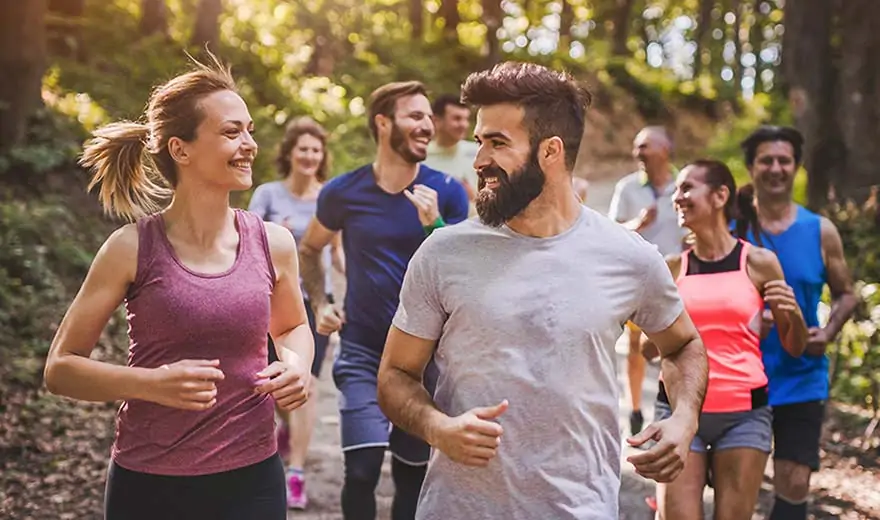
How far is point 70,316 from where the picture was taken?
3520 millimetres

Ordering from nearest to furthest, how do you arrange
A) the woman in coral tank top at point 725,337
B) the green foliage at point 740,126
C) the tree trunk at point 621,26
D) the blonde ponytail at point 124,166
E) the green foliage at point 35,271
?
the blonde ponytail at point 124,166 < the woman in coral tank top at point 725,337 < the green foliage at point 35,271 < the green foliage at point 740,126 < the tree trunk at point 621,26

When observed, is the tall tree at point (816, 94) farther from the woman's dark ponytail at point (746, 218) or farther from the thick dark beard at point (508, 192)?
the thick dark beard at point (508, 192)

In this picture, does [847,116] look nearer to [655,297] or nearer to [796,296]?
[796,296]

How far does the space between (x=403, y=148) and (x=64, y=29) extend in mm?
15866

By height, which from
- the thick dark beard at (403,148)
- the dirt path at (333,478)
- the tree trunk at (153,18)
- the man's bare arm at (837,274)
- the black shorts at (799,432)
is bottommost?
the dirt path at (333,478)

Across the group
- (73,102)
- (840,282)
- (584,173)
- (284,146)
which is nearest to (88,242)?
(73,102)

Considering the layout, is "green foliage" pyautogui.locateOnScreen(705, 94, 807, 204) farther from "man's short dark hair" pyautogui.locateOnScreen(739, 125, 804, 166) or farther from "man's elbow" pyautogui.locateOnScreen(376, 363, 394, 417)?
"man's elbow" pyautogui.locateOnScreen(376, 363, 394, 417)

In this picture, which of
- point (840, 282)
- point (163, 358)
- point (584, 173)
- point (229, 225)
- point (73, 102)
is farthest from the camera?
point (584, 173)

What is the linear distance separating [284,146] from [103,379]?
535 centimetres

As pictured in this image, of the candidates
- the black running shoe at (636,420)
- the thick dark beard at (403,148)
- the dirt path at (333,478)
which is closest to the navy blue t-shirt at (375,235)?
the thick dark beard at (403,148)

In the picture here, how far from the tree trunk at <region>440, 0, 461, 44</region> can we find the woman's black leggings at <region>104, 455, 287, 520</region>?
26025 mm

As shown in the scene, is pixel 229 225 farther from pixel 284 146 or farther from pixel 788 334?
pixel 284 146

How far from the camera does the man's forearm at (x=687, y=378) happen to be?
3.46m

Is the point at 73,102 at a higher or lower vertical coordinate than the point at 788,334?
higher
